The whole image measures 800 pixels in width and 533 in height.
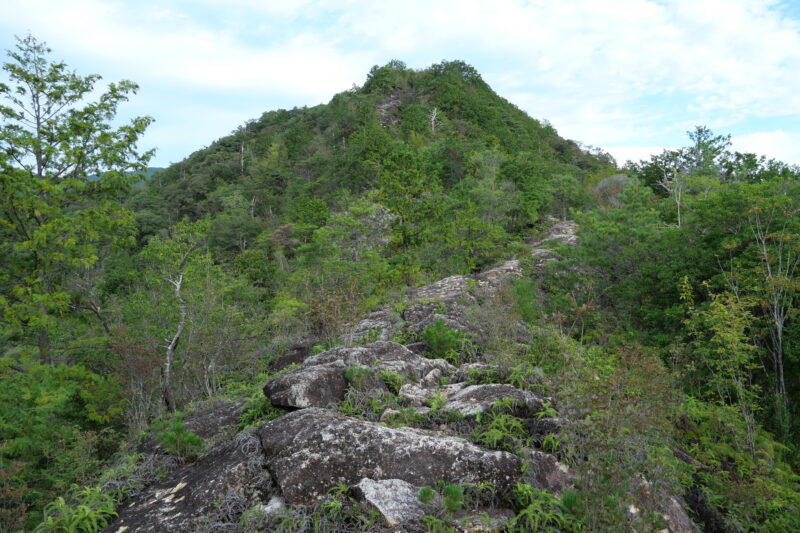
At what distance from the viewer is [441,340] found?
7.27 meters

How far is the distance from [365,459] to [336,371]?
1.77 meters

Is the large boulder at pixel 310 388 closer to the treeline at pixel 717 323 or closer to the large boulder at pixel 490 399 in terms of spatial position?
the large boulder at pixel 490 399

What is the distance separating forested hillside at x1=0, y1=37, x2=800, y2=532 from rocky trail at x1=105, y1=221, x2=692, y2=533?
75mm

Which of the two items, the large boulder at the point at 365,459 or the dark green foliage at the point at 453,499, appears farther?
the large boulder at the point at 365,459

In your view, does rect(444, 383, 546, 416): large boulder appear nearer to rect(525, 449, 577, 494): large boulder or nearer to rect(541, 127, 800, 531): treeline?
rect(525, 449, 577, 494): large boulder

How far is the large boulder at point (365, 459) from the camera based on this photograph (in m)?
3.70

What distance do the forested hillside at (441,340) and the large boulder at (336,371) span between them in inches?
5.9

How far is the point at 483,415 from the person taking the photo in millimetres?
4691

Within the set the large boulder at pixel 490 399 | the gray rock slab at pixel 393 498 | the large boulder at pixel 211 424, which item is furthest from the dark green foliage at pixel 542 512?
the large boulder at pixel 211 424

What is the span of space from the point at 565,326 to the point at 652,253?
3494 millimetres

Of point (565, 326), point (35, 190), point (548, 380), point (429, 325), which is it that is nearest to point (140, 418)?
point (35, 190)

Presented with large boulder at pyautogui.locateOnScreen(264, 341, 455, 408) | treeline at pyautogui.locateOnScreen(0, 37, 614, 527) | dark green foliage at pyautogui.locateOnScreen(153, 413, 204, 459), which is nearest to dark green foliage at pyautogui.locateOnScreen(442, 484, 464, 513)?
large boulder at pyautogui.locateOnScreen(264, 341, 455, 408)

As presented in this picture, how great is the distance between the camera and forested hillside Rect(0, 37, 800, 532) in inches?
152

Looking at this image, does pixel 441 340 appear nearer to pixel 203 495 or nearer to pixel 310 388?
pixel 310 388
